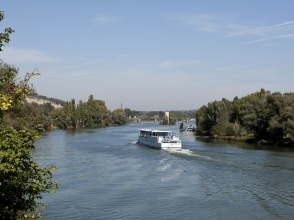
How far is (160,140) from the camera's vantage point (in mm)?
55656

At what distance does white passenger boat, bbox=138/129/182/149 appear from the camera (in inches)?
2120

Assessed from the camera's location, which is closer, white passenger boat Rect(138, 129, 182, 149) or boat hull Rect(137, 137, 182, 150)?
boat hull Rect(137, 137, 182, 150)

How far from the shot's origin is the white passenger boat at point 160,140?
2120 inches

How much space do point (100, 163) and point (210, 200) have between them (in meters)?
20.3

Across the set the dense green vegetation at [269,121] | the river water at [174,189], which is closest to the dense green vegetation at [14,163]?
the river water at [174,189]

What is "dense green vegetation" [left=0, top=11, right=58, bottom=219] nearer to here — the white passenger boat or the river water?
the river water

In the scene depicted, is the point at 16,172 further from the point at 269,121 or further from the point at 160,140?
the point at 269,121

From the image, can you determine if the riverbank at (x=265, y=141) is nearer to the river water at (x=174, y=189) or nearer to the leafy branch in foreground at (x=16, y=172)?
the river water at (x=174, y=189)

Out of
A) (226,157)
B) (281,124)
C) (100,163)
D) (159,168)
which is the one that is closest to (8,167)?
(159,168)

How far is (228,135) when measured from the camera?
80.2 meters

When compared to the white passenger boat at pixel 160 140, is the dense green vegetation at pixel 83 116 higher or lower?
higher

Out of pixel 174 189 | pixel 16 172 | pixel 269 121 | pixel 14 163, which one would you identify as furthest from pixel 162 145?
pixel 14 163

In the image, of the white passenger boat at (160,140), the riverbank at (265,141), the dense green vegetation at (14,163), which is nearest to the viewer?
the dense green vegetation at (14,163)

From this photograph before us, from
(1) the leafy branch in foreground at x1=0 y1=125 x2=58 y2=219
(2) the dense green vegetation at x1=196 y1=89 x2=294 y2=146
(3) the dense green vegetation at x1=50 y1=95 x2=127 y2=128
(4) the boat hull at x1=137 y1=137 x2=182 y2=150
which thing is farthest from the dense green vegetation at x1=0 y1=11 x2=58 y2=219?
(3) the dense green vegetation at x1=50 y1=95 x2=127 y2=128
